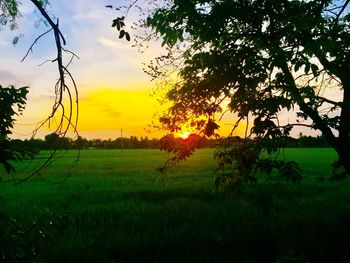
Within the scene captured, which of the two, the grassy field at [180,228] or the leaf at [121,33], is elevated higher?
the leaf at [121,33]

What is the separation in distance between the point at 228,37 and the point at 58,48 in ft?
12.5

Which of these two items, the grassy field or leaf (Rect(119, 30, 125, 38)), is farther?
the grassy field

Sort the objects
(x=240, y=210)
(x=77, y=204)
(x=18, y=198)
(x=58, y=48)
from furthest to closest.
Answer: (x=18, y=198) < (x=77, y=204) < (x=240, y=210) < (x=58, y=48)

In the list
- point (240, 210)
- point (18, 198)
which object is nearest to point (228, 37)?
point (240, 210)

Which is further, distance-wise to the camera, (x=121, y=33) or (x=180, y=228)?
(x=180, y=228)

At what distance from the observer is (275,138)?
25.7 ft

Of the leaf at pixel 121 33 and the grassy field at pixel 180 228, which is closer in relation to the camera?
the leaf at pixel 121 33

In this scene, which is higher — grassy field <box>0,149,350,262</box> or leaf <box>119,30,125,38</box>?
leaf <box>119,30,125,38</box>

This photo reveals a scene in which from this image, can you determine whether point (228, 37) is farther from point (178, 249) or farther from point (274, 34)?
point (178, 249)

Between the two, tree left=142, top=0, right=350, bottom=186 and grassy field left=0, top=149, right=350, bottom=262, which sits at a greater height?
tree left=142, top=0, right=350, bottom=186

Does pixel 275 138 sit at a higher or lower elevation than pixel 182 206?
higher

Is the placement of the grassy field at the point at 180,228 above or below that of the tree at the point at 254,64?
below

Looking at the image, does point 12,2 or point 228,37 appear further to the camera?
point 12,2

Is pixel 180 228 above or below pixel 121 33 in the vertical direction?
below
